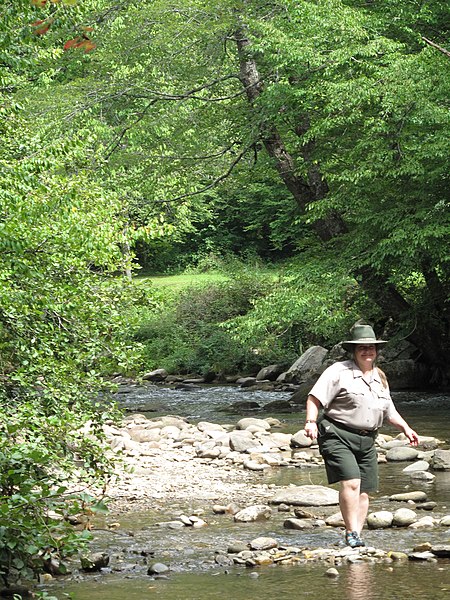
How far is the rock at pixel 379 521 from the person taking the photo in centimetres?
865

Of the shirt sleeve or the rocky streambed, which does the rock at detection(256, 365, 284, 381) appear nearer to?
the rocky streambed

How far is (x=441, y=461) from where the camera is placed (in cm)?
1209

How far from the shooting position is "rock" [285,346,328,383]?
25078 millimetres

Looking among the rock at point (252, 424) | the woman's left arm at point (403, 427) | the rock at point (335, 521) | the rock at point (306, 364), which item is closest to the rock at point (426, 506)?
the rock at point (335, 521)

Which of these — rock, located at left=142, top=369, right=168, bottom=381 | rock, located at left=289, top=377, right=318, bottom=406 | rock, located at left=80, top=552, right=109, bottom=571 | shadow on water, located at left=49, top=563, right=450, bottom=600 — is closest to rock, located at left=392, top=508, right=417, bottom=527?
shadow on water, located at left=49, top=563, right=450, bottom=600

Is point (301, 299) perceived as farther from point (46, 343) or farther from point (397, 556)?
point (46, 343)

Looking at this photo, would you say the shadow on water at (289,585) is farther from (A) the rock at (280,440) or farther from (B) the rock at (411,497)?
(A) the rock at (280,440)

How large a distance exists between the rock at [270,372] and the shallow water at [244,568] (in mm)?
15050

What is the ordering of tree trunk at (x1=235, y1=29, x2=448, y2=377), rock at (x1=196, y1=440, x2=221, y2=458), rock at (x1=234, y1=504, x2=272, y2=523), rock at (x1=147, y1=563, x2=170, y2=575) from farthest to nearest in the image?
tree trunk at (x1=235, y1=29, x2=448, y2=377)
rock at (x1=196, y1=440, x2=221, y2=458)
rock at (x1=234, y1=504, x2=272, y2=523)
rock at (x1=147, y1=563, x2=170, y2=575)

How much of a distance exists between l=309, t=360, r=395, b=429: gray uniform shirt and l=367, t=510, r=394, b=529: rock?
1197 mm

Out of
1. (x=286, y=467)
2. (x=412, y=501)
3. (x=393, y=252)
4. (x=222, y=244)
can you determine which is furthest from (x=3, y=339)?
(x=222, y=244)

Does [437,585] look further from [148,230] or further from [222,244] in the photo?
[222,244]

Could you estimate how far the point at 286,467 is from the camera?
1302 centimetres

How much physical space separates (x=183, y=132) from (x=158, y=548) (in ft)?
50.4
